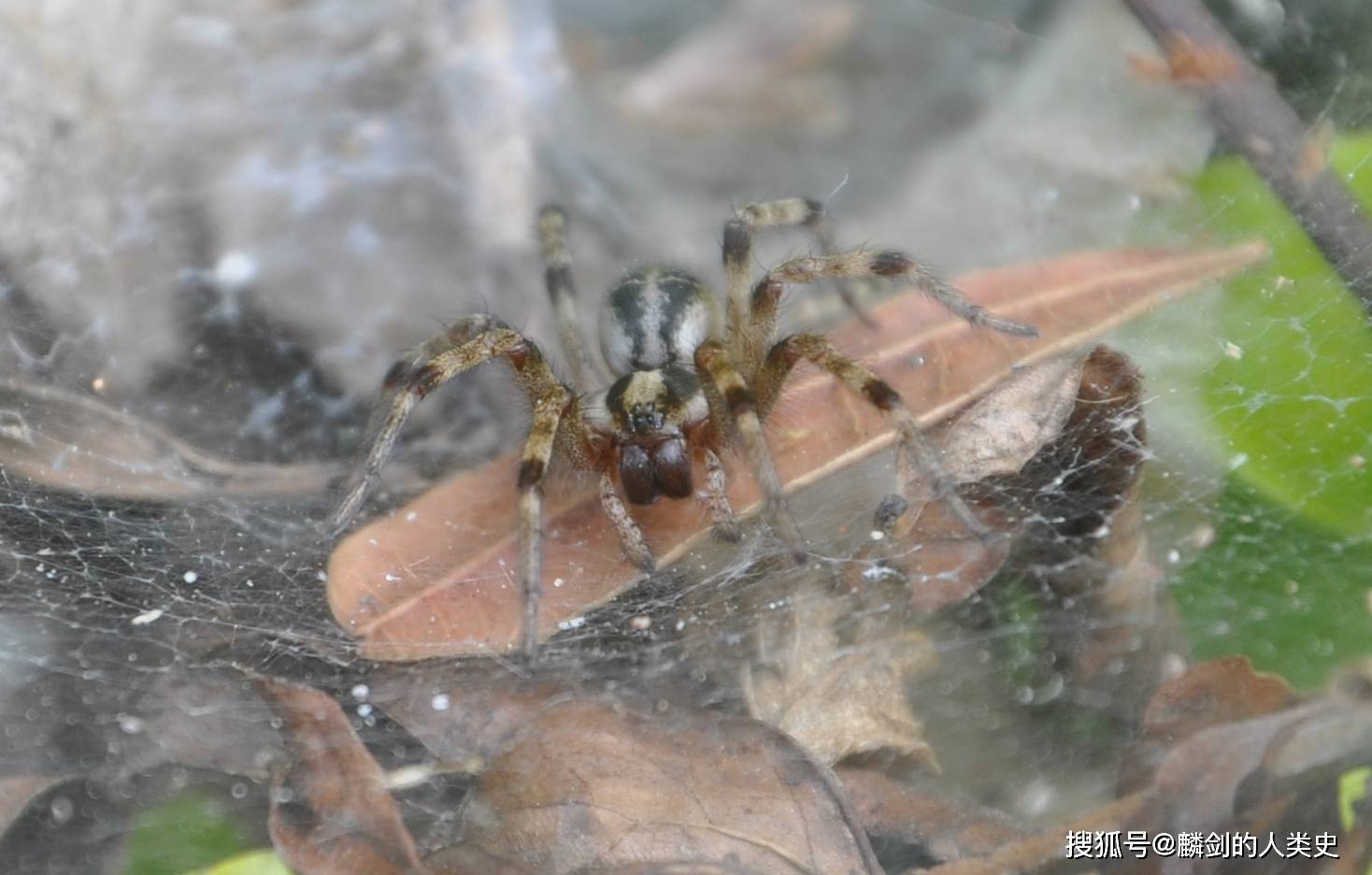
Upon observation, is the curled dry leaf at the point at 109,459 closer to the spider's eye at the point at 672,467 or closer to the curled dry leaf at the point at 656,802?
the spider's eye at the point at 672,467

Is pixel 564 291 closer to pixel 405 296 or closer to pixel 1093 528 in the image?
pixel 405 296

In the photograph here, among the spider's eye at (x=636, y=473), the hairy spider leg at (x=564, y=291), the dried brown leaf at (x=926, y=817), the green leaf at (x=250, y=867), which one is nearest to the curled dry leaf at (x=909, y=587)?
the dried brown leaf at (x=926, y=817)

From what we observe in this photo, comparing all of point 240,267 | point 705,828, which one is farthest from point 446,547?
point 240,267

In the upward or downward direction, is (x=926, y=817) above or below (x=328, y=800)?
above

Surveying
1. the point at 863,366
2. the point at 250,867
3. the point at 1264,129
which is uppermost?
the point at 1264,129

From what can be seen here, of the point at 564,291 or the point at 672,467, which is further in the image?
the point at 564,291

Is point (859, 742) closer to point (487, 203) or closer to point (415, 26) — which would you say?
point (487, 203)

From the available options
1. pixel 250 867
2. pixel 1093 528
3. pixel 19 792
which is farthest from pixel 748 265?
pixel 19 792
